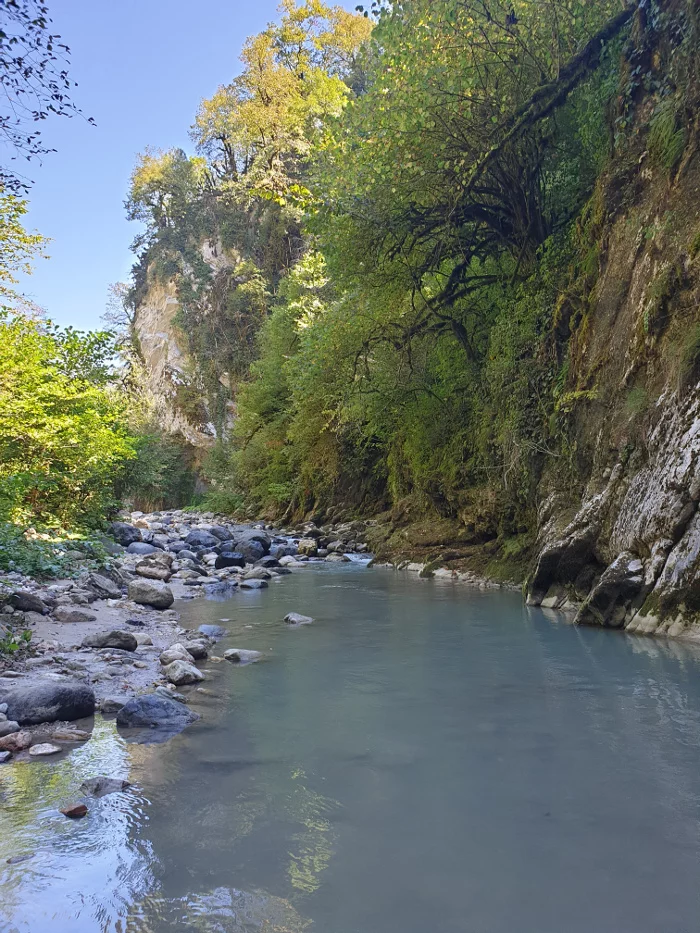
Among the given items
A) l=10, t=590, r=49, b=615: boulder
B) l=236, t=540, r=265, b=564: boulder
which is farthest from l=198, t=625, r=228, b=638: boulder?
l=236, t=540, r=265, b=564: boulder

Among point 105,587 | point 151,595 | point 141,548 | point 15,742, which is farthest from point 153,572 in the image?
point 15,742

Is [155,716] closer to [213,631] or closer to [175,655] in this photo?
[175,655]

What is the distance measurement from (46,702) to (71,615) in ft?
10.5

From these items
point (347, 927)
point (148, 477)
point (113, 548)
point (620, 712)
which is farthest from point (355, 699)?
point (148, 477)

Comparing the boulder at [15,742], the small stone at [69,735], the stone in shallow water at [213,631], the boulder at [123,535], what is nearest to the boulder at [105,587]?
the stone in shallow water at [213,631]

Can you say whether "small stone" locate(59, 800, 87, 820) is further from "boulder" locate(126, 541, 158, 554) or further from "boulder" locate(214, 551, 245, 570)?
"boulder" locate(126, 541, 158, 554)

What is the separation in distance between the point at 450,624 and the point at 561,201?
7412 mm

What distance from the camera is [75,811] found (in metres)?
2.93

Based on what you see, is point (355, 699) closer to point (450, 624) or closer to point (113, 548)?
point (450, 624)

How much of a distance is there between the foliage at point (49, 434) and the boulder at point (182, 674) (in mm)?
4728

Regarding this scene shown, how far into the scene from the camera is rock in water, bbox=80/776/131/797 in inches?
126

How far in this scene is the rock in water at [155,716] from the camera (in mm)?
4203

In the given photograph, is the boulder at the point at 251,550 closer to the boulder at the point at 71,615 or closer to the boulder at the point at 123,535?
the boulder at the point at 123,535

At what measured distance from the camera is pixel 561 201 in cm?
1115
